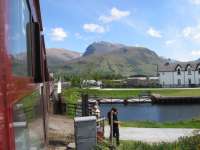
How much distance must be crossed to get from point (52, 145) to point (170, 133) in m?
8.35

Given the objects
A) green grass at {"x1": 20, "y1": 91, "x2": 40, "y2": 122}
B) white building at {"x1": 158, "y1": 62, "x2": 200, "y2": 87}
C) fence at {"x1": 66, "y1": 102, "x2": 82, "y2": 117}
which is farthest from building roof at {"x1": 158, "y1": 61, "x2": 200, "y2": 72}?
green grass at {"x1": 20, "y1": 91, "x2": 40, "y2": 122}

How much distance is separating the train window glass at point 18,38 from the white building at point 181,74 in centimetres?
13380

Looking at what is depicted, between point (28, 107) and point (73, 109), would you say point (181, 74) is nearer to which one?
point (73, 109)

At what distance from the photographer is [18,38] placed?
381 centimetres

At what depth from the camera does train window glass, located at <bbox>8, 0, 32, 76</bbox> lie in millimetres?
3363

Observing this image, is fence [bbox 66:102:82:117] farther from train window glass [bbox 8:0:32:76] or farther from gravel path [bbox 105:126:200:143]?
train window glass [bbox 8:0:32:76]

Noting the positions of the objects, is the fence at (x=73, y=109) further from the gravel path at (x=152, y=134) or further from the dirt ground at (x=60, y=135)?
the gravel path at (x=152, y=134)

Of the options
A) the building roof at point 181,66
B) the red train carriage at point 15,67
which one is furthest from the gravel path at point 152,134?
the building roof at point 181,66

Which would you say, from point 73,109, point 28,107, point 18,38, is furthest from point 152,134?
point 18,38

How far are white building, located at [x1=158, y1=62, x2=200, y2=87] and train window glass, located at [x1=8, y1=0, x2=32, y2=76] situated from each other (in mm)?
133801

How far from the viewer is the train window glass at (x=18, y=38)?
3363mm

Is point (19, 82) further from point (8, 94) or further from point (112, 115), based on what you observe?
point (112, 115)

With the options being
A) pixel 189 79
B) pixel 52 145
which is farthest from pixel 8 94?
→ pixel 189 79

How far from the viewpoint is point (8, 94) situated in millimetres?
2988
